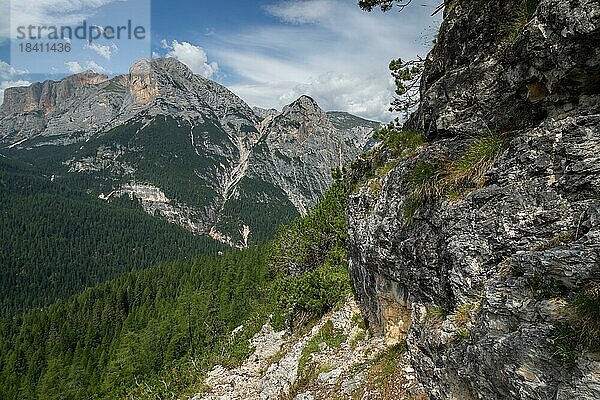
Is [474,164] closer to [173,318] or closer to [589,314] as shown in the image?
[589,314]

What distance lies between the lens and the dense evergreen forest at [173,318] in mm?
33969

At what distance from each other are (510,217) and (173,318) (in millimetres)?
63075

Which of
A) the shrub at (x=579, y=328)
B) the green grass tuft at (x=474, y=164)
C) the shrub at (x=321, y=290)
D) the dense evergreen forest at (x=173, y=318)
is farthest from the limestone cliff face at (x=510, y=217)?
the dense evergreen forest at (x=173, y=318)

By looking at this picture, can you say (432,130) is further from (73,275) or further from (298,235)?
(73,275)

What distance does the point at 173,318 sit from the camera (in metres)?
63.5

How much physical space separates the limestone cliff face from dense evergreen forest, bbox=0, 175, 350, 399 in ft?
43.1

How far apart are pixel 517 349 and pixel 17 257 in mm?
213555

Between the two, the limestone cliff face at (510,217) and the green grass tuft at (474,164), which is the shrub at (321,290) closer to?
the limestone cliff face at (510,217)

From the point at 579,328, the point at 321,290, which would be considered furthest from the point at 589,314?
the point at 321,290

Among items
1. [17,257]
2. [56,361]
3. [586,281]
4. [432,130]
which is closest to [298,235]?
[432,130]

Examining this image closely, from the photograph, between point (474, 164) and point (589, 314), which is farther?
point (474, 164)

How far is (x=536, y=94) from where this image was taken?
9102mm

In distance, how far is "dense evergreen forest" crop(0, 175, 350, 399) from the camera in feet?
111

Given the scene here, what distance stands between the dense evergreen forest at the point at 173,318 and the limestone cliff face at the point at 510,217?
43.1ft
